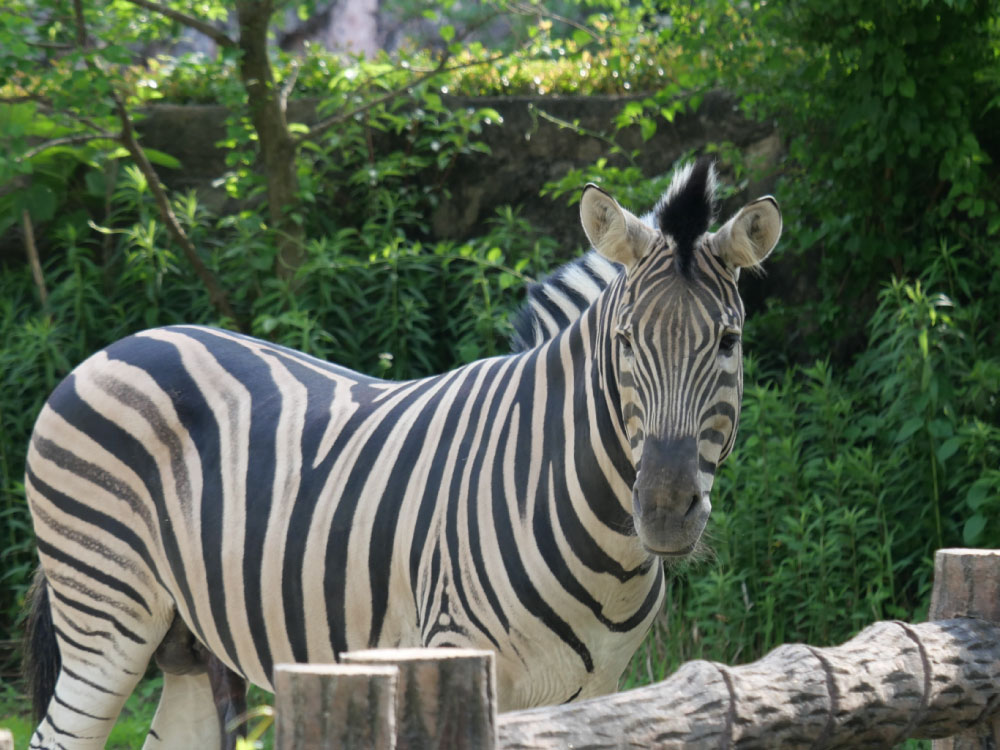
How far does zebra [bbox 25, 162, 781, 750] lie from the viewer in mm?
2752

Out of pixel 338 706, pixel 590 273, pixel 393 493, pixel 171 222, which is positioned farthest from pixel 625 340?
pixel 171 222

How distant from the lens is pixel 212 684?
4.01 metres

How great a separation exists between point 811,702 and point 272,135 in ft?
17.4

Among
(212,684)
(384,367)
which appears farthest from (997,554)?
(384,367)

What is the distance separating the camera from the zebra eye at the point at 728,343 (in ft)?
8.96

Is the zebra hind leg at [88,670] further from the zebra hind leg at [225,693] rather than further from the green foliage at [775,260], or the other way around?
the green foliage at [775,260]

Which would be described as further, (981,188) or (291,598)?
(981,188)

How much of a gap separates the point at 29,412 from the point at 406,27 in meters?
15.7

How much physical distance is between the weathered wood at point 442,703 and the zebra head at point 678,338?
2.97 ft

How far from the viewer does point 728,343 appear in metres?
2.74

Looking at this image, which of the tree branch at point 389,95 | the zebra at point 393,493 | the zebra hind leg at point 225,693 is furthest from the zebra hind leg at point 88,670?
the tree branch at point 389,95

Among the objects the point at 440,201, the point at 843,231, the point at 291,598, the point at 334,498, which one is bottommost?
the point at 291,598

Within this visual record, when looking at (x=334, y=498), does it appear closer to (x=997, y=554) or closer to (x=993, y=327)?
(x=997, y=554)

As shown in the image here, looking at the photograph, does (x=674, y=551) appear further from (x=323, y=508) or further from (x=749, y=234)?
(x=323, y=508)
